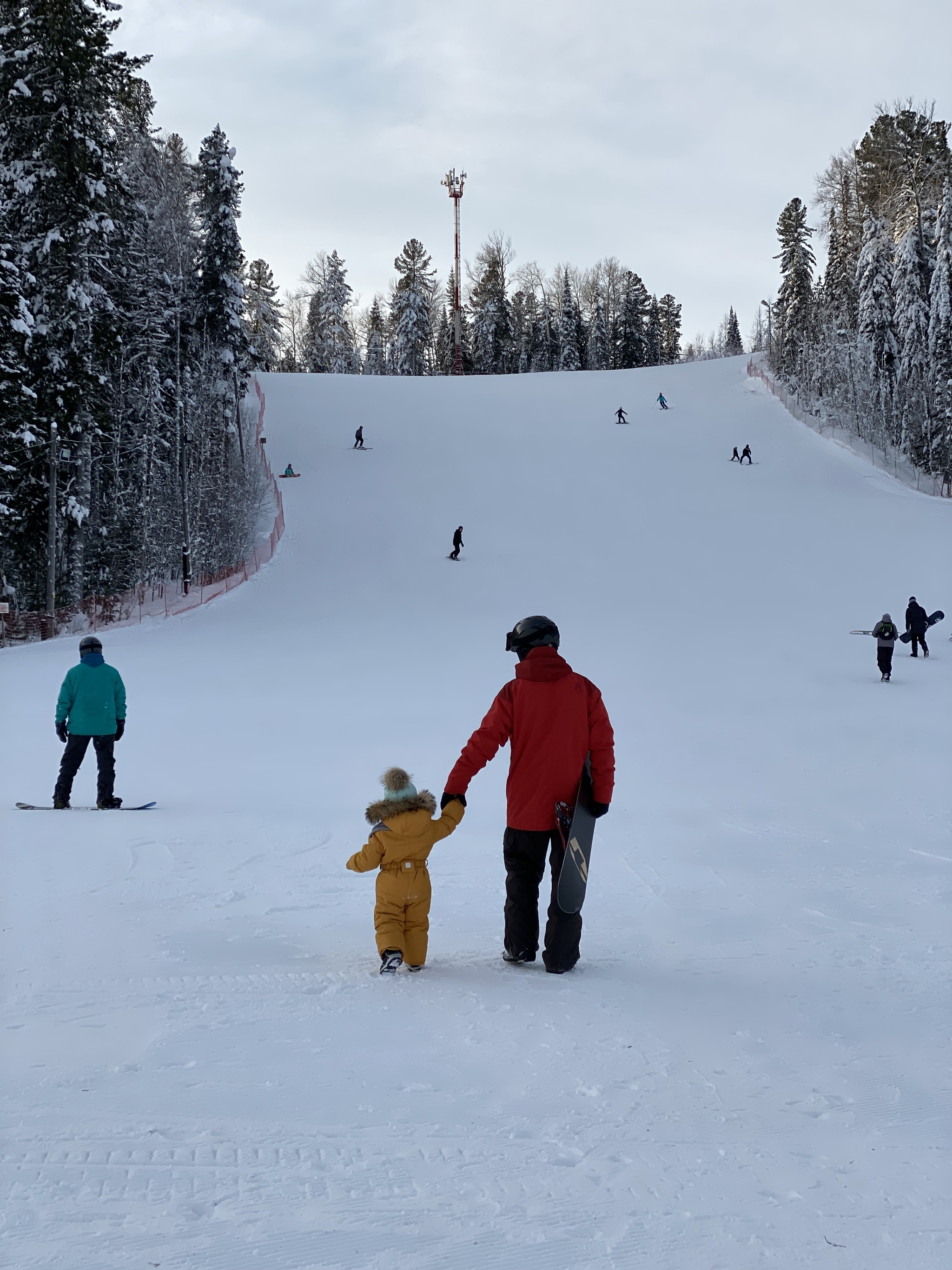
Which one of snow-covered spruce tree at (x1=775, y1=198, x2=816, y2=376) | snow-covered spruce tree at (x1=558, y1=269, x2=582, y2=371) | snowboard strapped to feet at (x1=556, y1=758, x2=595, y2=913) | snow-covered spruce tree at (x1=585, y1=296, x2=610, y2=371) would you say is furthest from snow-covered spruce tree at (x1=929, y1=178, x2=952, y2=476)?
snow-covered spruce tree at (x1=585, y1=296, x2=610, y2=371)

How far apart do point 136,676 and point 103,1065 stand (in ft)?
44.9

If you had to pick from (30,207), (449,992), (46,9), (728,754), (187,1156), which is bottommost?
(728,754)

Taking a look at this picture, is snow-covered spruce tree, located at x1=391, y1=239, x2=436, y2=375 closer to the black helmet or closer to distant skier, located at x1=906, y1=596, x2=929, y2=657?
distant skier, located at x1=906, y1=596, x2=929, y2=657

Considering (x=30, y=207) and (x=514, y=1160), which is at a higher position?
(x=30, y=207)

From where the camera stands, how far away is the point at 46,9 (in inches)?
891

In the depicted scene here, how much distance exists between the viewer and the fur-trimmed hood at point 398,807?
445cm

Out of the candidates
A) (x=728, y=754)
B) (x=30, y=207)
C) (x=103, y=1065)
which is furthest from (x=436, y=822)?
(x=30, y=207)

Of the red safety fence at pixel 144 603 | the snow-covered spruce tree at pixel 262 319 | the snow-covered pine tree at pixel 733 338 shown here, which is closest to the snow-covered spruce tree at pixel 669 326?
the snow-covered pine tree at pixel 733 338

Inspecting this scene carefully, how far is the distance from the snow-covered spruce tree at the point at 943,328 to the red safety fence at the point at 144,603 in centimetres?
2741

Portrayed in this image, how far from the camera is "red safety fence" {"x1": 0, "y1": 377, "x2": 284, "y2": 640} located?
21.0 meters

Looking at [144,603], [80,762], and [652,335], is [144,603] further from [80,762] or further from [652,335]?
[652,335]

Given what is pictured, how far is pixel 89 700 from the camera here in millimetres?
8391

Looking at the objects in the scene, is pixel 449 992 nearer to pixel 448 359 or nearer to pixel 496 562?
pixel 496 562

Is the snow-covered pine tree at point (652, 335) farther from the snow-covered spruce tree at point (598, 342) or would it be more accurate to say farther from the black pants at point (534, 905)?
the black pants at point (534, 905)
